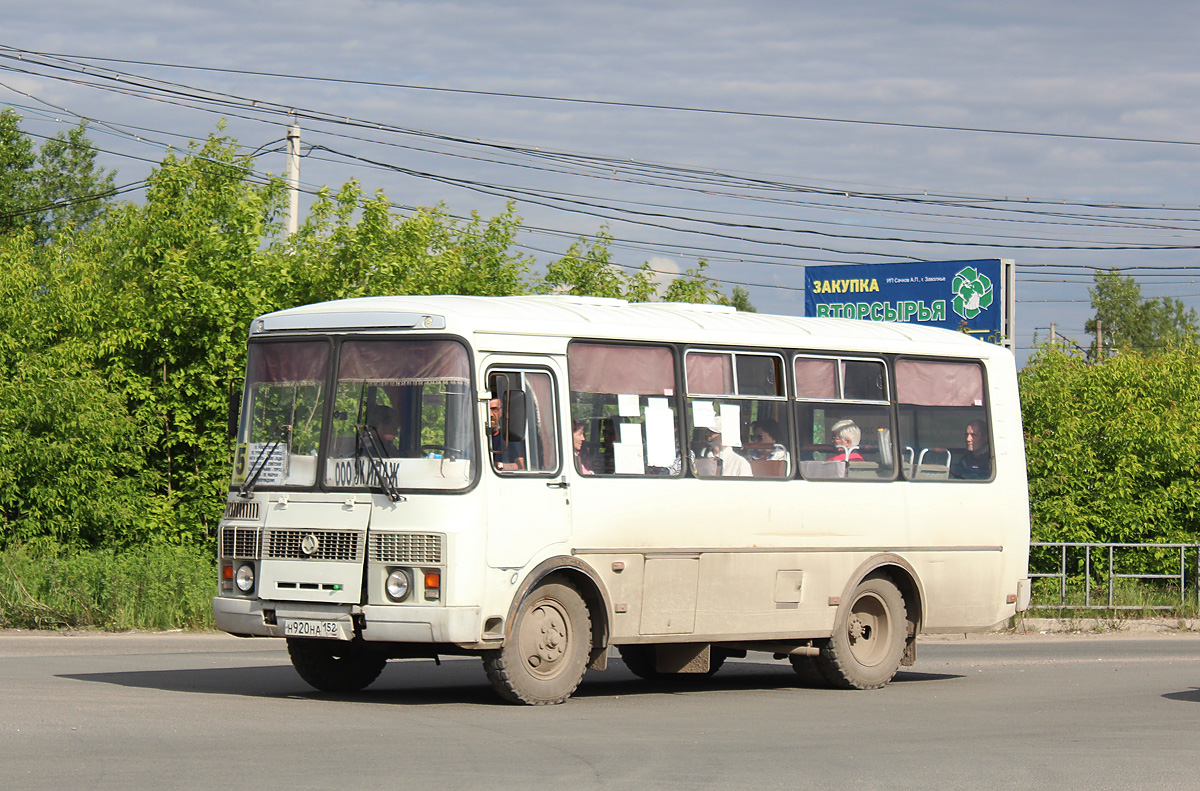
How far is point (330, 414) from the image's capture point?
1226cm

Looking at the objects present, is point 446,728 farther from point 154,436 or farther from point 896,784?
point 154,436

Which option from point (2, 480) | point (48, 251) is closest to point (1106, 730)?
point (2, 480)

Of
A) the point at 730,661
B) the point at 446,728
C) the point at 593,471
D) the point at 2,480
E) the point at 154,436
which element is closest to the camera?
the point at 446,728

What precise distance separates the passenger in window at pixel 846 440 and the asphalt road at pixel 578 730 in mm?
2022

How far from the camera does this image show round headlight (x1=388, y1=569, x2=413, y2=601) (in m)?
11.6

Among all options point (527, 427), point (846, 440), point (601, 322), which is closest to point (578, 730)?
point (527, 427)

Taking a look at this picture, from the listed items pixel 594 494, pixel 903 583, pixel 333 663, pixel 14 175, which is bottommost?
pixel 333 663

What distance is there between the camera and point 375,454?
1192cm

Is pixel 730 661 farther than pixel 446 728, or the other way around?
pixel 730 661

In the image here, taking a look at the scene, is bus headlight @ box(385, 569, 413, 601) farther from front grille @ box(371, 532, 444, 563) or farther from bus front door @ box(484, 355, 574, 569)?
bus front door @ box(484, 355, 574, 569)

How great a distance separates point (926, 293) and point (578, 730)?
2914 centimetres

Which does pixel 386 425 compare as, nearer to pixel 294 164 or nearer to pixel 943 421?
pixel 943 421

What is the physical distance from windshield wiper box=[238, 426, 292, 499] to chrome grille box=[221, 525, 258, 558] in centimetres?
27

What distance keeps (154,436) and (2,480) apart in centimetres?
309
